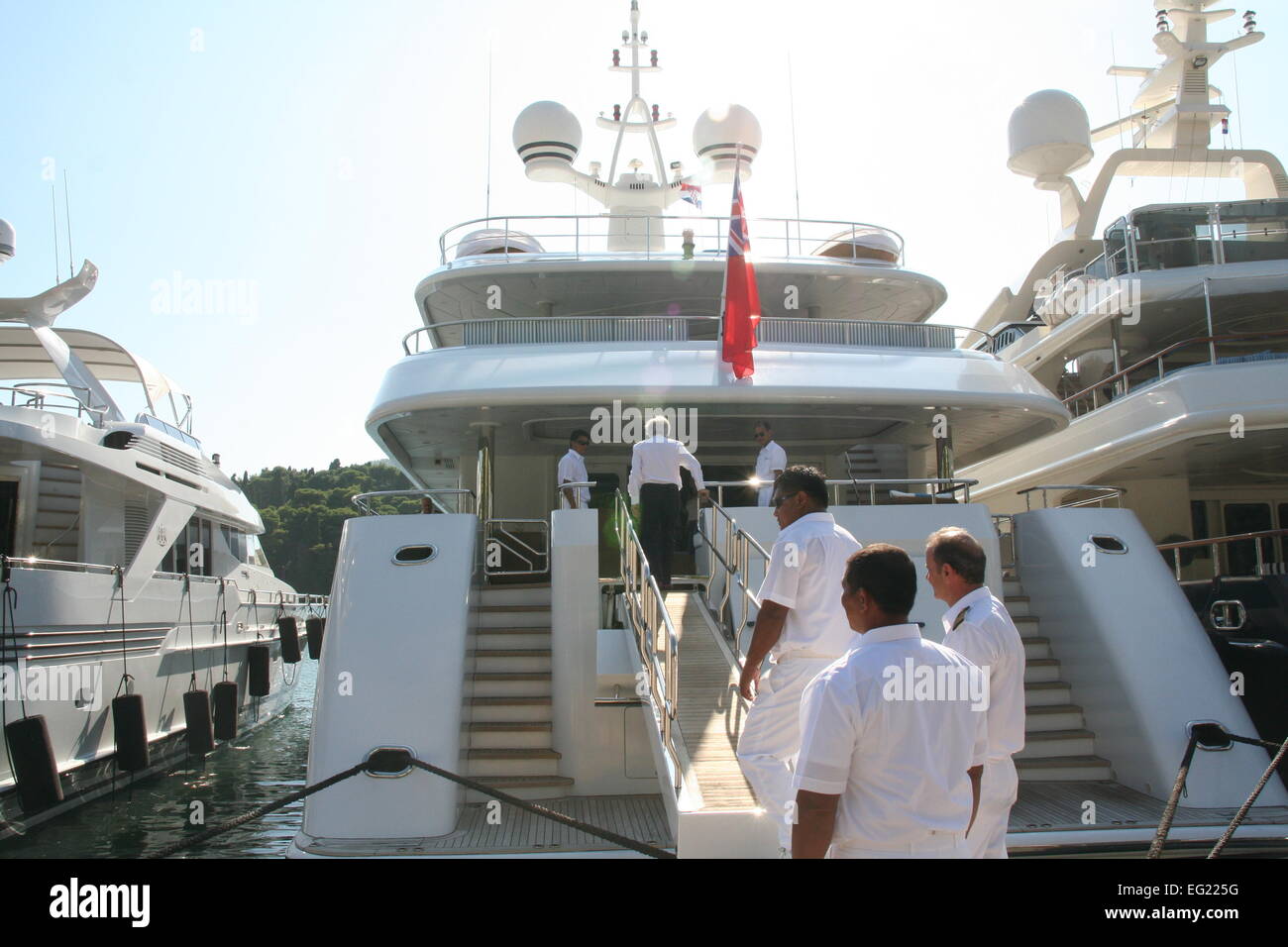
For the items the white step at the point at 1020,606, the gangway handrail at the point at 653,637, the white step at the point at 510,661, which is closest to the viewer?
the gangway handrail at the point at 653,637

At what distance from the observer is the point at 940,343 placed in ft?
36.6

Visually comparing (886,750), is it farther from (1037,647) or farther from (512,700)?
(1037,647)

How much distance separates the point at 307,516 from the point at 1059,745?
236 feet

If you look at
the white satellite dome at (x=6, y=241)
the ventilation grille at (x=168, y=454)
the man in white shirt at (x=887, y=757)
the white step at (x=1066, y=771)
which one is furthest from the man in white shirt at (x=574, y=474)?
the white satellite dome at (x=6, y=241)

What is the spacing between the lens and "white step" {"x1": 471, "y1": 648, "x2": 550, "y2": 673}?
759 cm

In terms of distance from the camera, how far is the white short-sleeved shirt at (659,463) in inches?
320

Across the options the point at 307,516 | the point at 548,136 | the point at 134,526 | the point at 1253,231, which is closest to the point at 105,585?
the point at 134,526

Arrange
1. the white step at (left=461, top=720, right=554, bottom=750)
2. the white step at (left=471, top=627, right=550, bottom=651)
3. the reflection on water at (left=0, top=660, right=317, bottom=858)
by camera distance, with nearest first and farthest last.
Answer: the white step at (left=461, top=720, right=554, bottom=750) → the white step at (left=471, top=627, right=550, bottom=651) → the reflection on water at (left=0, top=660, right=317, bottom=858)

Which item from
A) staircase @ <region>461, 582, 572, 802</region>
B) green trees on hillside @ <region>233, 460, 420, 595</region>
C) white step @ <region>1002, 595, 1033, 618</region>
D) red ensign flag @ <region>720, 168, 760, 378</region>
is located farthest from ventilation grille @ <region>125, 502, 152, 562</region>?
green trees on hillside @ <region>233, 460, 420, 595</region>

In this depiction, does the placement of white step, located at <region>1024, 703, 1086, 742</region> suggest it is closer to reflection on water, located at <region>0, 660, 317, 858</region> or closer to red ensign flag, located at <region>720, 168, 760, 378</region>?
red ensign flag, located at <region>720, 168, 760, 378</region>

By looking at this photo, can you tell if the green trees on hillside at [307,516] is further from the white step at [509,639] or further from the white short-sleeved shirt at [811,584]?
the white short-sleeved shirt at [811,584]

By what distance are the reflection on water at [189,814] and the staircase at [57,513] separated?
3.38 metres

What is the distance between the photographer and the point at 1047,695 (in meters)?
7.64

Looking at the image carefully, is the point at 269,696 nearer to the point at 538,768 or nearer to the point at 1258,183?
the point at 538,768
